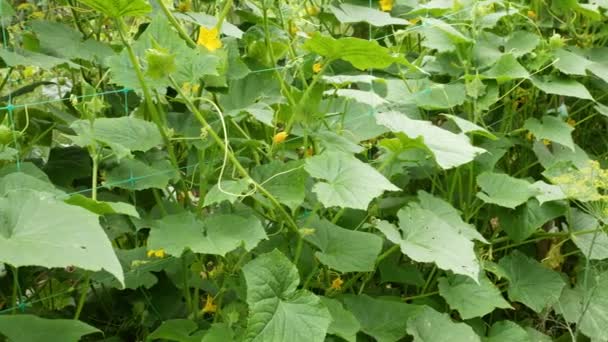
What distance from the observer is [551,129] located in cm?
218

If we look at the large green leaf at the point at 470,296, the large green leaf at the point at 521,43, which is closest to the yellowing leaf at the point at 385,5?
the large green leaf at the point at 521,43

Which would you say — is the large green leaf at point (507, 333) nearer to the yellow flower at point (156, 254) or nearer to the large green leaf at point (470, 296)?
the large green leaf at point (470, 296)

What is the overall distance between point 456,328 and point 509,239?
1.39 ft

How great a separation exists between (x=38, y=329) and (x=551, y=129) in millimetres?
1409

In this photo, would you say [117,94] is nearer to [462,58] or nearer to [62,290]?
[62,290]

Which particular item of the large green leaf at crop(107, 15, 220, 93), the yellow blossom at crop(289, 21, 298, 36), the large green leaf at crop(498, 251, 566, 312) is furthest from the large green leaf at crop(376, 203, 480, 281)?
the yellow blossom at crop(289, 21, 298, 36)

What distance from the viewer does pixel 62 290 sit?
1.75 m

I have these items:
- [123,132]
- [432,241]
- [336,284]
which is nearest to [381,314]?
[336,284]

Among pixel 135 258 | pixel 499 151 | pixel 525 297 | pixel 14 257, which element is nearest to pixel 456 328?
pixel 525 297

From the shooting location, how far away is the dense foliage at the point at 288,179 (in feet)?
4.73

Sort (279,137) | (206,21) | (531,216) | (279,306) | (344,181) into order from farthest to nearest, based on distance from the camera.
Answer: (531,216), (206,21), (279,137), (344,181), (279,306)

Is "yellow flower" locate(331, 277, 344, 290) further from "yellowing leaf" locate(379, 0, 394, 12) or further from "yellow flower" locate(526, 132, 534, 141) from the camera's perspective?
"yellowing leaf" locate(379, 0, 394, 12)

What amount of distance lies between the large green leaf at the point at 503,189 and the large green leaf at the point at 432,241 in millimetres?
241

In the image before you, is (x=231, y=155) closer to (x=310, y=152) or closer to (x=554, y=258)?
(x=310, y=152)
